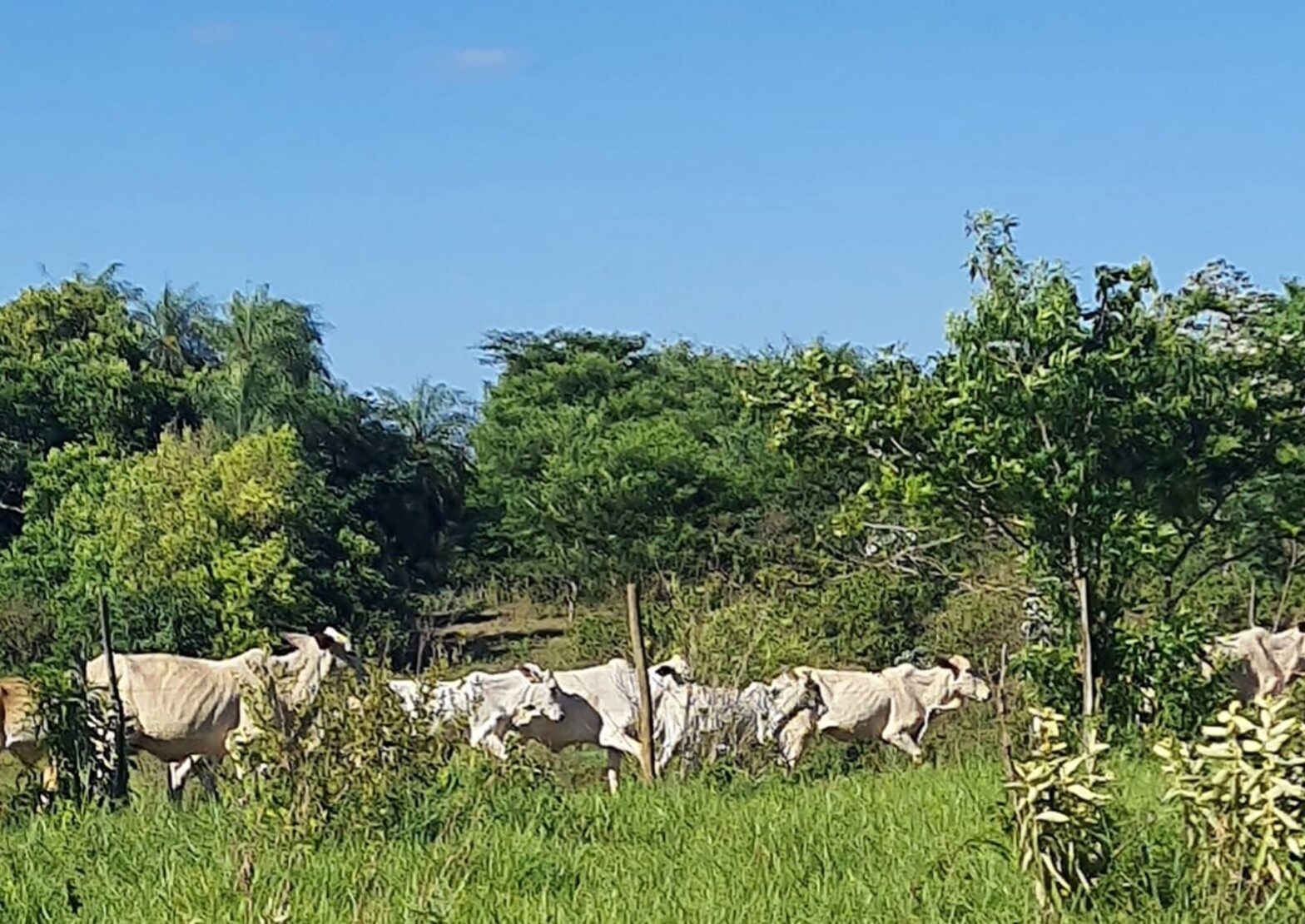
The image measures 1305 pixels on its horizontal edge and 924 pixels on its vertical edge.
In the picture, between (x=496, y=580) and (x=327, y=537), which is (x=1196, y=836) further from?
(x=496, y=580)

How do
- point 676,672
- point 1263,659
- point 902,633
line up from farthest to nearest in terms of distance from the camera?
point 902,633
point 1263,659
point 676,672

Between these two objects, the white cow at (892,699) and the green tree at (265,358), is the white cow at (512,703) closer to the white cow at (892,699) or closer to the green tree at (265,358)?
the white cow at (892,699)

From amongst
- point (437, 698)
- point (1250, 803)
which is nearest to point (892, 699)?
point (437, 698)

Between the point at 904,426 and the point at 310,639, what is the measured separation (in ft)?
17.9

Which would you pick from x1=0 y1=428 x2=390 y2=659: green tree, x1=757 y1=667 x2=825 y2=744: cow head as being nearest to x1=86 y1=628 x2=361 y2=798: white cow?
x1=757 y1=667 x2=825 y2=744: cow head

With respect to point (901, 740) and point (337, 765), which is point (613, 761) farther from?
point (337, 765)

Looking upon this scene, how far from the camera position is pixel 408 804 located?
7836 mm

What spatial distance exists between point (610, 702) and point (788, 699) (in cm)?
143

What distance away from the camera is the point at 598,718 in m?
13.7

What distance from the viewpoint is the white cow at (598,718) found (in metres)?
13.4

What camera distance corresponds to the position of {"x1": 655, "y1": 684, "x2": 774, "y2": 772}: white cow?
39.4 feet

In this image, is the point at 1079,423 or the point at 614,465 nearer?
the point at 1079,423

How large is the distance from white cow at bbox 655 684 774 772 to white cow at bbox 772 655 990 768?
152cm

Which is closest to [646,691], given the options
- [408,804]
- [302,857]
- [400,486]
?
[408,804]
